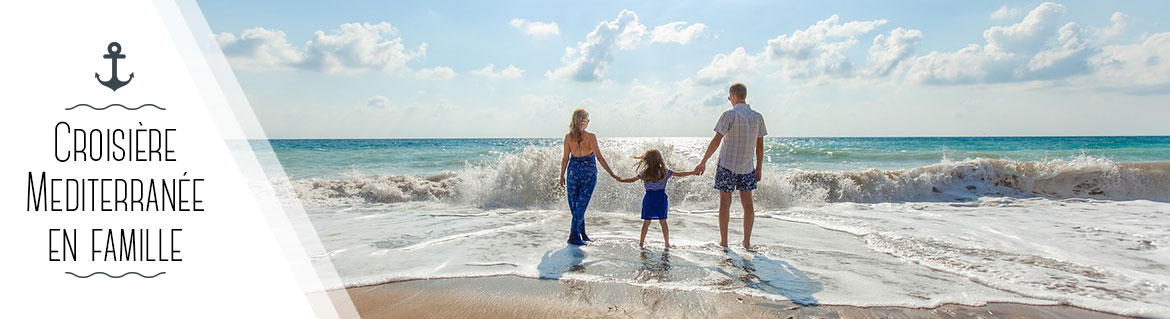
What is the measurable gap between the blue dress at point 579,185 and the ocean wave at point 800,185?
4131 millimetres

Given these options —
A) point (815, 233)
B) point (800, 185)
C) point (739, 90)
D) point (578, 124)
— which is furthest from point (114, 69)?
point (800, 185)

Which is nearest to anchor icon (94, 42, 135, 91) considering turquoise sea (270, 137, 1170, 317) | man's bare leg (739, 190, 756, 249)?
turquoise sea (270, 137, 1170, 317)

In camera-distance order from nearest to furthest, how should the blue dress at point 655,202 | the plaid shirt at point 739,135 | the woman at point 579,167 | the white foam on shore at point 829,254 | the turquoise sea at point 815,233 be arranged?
1. the white foam on shore at point 829,254
2. the turquoise sea at point 815,233
3. the plaid shirt at point 739,135
4. the blue dress at point 655,202
5. the woman at point 579,167

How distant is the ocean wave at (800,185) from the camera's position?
34.5 ft

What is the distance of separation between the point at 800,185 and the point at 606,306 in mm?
8818

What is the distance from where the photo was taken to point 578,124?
556 cm

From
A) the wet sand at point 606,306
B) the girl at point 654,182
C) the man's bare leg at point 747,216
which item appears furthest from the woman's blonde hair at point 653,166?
the wet sand at point 606,306

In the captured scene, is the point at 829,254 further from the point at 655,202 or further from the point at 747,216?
the point at 655,202

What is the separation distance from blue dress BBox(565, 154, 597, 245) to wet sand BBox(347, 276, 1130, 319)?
64.8 inches

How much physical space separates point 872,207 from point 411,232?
24.8ft

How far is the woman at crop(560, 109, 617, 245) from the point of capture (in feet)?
18.5

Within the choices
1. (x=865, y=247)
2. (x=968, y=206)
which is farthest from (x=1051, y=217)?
(x=865, y=247)

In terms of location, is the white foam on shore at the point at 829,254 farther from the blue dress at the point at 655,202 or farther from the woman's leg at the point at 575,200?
the blue dress at the point at 655,202

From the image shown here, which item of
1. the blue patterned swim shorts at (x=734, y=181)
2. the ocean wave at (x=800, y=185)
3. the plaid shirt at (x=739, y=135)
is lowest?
the ocean wave at (x=800, y=185)
